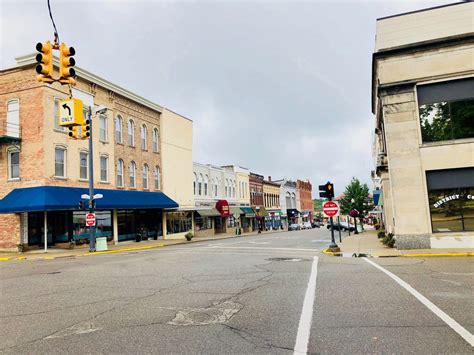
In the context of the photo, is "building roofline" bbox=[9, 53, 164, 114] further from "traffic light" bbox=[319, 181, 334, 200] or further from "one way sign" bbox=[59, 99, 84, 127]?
"traffic light" bbox=[319, 181, 334, 200]

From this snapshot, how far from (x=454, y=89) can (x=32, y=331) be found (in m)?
17.8

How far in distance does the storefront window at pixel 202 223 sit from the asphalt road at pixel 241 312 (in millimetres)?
32151

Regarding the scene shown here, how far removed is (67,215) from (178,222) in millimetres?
15067

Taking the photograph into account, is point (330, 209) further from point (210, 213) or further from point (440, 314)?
point (210, 213)

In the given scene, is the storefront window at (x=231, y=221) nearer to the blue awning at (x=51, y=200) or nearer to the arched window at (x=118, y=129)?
the arched window at (x=118, y=129)

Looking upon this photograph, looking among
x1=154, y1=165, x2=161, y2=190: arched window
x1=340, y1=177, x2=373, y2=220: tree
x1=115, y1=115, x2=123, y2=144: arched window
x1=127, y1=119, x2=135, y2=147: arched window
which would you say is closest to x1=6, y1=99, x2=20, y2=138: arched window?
x1=115, y1=115, x2=123, y2=144: arched window

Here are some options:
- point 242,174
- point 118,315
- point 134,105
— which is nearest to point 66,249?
point 134,105

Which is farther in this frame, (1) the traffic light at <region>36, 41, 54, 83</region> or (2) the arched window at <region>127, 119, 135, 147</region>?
(2) the arched window at <region>127, 119, 135, 147</region>

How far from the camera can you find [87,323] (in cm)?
645

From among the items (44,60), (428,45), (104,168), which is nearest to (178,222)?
(104,168)

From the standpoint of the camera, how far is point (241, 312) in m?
6.88

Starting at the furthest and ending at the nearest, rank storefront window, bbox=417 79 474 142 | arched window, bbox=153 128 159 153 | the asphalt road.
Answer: arched window, bbox=153 128 159 153
storefront window, bbox=417 79 474 142
the asphalt road

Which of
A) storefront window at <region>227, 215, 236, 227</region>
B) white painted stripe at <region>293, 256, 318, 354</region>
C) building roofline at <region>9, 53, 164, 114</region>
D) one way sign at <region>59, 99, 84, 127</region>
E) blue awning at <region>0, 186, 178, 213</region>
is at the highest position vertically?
building roofline at <region>9, 53, 164, 114</region>

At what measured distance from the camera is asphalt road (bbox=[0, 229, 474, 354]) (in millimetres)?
5227
